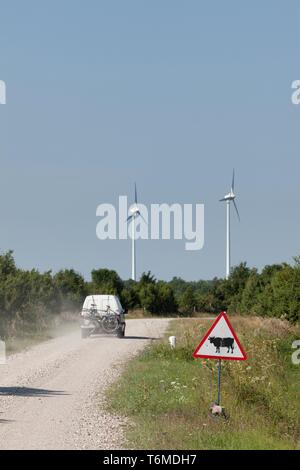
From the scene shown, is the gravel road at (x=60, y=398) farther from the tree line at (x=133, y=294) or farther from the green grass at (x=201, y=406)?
the tree line at (x=133, y=294)

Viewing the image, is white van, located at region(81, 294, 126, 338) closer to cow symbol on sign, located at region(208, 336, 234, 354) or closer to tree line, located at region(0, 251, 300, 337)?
tree line, located at region(0, 251, 300, 337)

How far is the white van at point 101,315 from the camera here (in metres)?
38.5

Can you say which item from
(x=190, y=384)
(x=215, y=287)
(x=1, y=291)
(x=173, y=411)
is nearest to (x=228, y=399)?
(x=173, y=411)

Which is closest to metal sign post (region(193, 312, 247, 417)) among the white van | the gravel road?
the gravel road

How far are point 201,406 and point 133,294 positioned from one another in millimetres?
77755

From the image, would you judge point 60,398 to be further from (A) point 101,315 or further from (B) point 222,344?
(A) point 101,315

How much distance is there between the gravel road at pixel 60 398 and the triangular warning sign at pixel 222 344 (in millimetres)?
1929

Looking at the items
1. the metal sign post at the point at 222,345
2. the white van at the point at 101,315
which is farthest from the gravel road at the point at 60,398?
the white van at the point at 101,315

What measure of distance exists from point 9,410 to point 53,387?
4.04 m

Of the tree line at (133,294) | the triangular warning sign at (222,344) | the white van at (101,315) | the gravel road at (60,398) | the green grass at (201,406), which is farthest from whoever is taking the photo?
the tree line at (133,294)

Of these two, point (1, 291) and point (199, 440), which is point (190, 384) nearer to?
point (199, 440)

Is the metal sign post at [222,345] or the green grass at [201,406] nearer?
the green grass at [201,406]
